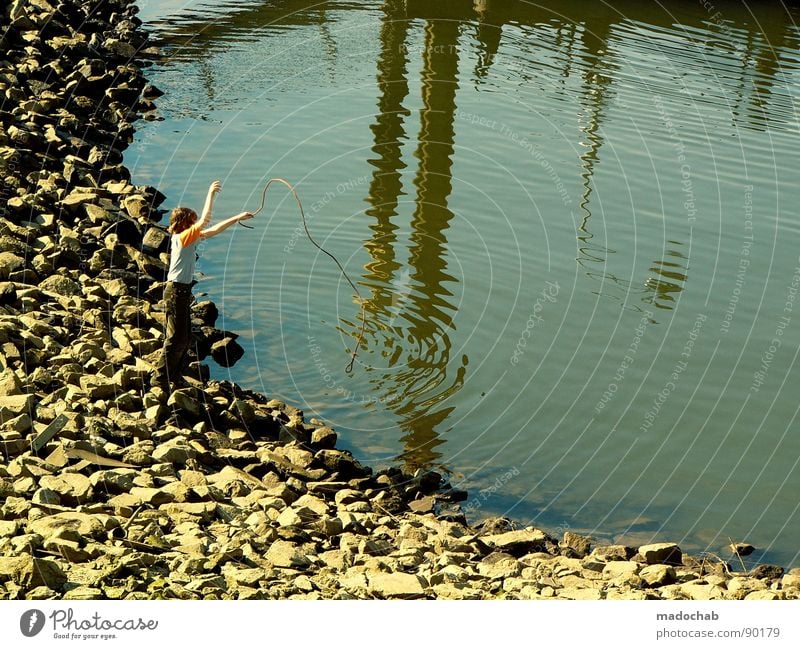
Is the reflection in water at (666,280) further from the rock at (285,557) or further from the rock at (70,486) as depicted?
the rock at (70,486)

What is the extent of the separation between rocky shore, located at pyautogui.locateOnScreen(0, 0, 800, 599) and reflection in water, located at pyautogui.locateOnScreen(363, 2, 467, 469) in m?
1.22

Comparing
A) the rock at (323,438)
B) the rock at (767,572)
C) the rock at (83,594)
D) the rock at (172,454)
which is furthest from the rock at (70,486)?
the rock at (767,572)

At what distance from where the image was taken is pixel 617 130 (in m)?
21.2

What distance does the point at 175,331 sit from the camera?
11516mm

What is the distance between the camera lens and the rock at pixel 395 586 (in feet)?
26.0

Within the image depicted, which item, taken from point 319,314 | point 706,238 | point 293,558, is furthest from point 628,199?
point 293,558

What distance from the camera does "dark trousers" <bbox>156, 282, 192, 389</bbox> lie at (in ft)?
37.5

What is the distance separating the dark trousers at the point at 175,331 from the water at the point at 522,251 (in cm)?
148

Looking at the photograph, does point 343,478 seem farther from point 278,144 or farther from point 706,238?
point 278,144

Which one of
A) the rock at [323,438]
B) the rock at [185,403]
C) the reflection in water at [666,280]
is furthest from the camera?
the reflection in water at [666,280]

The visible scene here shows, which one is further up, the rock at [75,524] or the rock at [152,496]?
the rock at [75,524]

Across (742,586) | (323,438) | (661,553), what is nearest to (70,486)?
(323,438)

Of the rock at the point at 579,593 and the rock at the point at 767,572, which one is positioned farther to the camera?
the rock at the point at 767,572

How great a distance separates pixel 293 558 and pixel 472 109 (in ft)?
49.2
